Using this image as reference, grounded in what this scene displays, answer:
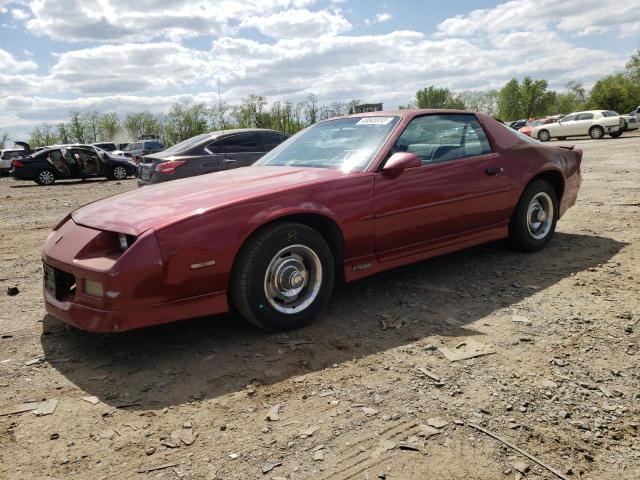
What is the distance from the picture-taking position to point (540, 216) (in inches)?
207

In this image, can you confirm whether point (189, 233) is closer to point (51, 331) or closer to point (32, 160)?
point (51, 331)

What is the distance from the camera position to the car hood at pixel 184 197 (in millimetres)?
3123

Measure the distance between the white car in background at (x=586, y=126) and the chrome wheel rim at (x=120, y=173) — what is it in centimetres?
2286

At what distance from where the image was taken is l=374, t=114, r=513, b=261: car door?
12.8 feet

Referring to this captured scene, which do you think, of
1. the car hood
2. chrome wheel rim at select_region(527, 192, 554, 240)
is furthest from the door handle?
the car hood

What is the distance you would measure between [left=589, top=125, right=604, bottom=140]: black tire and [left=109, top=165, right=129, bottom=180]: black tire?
2347 cm

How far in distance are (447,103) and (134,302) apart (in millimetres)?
83203

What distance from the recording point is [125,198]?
374 cm

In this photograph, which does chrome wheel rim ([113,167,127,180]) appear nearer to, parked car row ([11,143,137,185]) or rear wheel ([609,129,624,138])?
parked car row ([11,143,137,185])

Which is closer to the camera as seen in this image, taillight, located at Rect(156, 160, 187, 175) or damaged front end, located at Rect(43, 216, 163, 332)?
damaged front end, located at Rect(43, 216, 163, 332)

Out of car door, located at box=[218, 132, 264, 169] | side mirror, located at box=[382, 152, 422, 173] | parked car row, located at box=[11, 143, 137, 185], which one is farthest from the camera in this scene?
parked car row, located at box=[11, 143, 137, 185]

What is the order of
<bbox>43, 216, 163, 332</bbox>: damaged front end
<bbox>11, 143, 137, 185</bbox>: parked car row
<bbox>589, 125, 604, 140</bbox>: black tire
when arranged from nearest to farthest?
1. <bbox>43, 216, 163, 332</bbox>: damaged front end
2. <bbox>11, 143, 137, 185</bbox>: parked car row
3. <bbox>589, 125, 604, 140</bbox>: black tire

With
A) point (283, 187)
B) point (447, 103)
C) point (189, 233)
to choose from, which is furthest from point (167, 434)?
point (447, 103)

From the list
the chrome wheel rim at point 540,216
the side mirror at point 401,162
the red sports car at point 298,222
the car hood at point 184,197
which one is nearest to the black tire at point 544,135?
the chrome wheel rim at point 540,216
